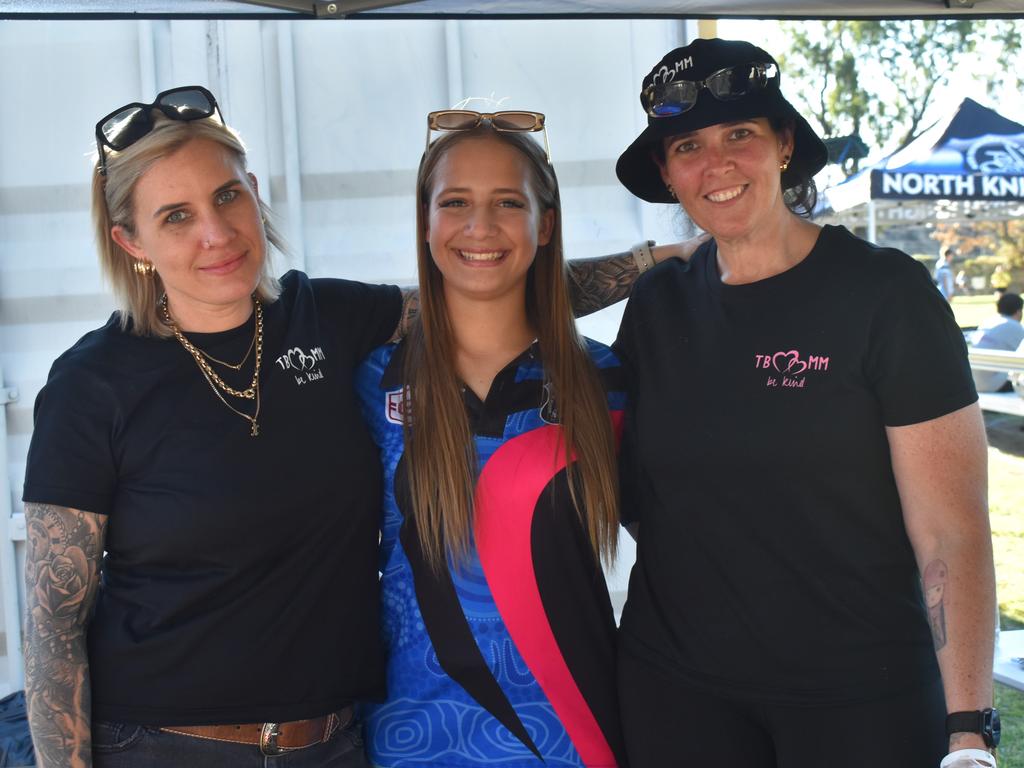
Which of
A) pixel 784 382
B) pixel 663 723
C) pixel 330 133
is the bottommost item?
pixel 663 723

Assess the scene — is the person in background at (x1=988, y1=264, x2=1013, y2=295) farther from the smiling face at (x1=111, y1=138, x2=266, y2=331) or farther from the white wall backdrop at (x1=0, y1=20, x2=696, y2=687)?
the smiling face at (x1=111, y1=138, x2=266, y2=331)

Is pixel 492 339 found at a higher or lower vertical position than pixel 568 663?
higher

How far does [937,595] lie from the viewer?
1731mm

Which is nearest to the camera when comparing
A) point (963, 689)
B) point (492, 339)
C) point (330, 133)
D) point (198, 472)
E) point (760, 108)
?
point (963, 689)

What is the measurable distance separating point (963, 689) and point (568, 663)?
751mm

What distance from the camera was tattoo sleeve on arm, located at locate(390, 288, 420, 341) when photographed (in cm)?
231

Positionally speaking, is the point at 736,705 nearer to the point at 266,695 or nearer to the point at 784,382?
the point at 784,382

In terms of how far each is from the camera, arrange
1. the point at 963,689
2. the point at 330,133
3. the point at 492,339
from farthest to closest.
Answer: the point at 330,133, the point at 492,339, the point at 963,689

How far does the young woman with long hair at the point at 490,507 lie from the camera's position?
1.97 meters

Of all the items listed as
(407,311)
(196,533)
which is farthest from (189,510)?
(407,311)

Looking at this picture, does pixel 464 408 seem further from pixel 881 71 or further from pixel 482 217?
pixel 881 71

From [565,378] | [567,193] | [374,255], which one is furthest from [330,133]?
[565,378]

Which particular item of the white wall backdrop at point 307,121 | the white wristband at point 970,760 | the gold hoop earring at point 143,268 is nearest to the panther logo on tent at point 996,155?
the white wall backdrop at point 307,121

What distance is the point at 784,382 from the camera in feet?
5.98
